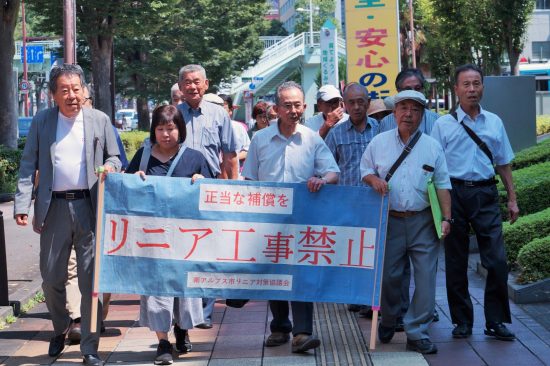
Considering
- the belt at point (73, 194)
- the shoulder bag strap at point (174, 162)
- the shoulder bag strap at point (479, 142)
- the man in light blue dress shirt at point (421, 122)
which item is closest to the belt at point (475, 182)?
the shoulder bag strap at point (479, 142)

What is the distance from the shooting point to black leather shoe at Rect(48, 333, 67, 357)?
6.99 meters

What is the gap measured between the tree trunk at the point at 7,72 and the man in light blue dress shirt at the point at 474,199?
19.0 metres

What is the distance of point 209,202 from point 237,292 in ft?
2.14

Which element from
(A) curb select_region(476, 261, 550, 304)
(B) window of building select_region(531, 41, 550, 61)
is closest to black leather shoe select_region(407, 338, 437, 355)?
(A) curb select_region(476, 261, 550, 304)

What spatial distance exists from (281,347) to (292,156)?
1.39m

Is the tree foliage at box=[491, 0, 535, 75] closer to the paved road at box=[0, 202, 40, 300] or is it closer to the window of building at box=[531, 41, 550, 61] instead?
the paved road at box=[0, 202, 40, 300]

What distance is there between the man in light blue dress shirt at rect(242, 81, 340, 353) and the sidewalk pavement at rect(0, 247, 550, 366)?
0.29 meters

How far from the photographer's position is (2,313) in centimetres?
843

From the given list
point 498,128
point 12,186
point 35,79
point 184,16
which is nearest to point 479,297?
point 498,128

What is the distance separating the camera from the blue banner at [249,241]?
6.71m

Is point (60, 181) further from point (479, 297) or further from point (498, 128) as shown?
point (479, 297)

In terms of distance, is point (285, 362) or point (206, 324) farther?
point (206, 324)

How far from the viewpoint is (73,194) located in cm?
671

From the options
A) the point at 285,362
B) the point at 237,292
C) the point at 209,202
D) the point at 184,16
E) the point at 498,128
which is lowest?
the point at 285,362
